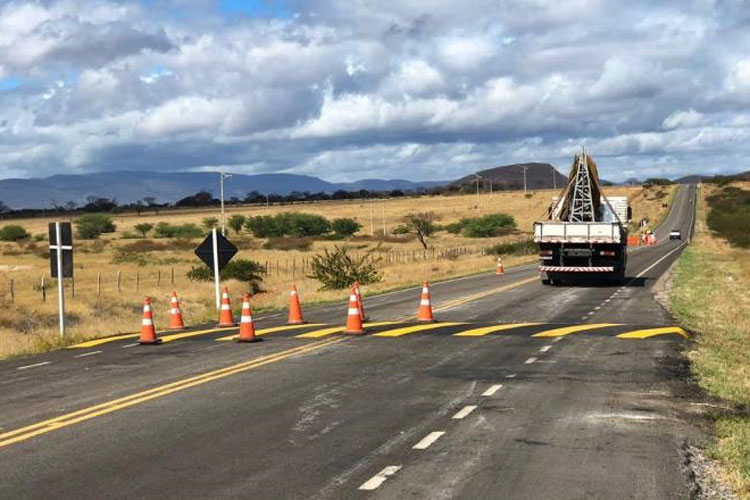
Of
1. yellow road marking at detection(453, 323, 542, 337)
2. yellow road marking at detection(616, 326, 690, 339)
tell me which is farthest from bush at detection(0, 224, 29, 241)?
yellow road marking at detection(616, 326, 690, 339)

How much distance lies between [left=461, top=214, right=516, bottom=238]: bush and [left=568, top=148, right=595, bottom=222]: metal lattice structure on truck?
265ft

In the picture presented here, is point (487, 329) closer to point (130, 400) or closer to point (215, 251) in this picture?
point (215, 251)

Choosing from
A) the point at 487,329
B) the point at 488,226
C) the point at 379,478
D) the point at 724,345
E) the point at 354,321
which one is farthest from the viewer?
the point at 488,226

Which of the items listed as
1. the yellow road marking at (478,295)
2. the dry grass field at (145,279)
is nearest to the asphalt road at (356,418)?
the dry grass field at (145,279)

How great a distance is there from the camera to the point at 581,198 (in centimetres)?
3123

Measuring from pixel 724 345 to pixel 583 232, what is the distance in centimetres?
1381

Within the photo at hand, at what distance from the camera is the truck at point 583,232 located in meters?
28.3

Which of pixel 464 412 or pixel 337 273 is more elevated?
pixel 464 412

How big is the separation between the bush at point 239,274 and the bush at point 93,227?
7884cm

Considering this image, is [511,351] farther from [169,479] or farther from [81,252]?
[81,252]

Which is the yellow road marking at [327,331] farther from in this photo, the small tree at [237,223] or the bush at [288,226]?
the small tree at [237,223]

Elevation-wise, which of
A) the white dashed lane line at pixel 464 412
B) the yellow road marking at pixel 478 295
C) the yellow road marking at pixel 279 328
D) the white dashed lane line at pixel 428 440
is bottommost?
the yellow road marking at pixel 478 295

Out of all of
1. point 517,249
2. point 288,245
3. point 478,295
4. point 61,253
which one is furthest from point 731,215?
point 61,253

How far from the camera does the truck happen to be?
2830cm
